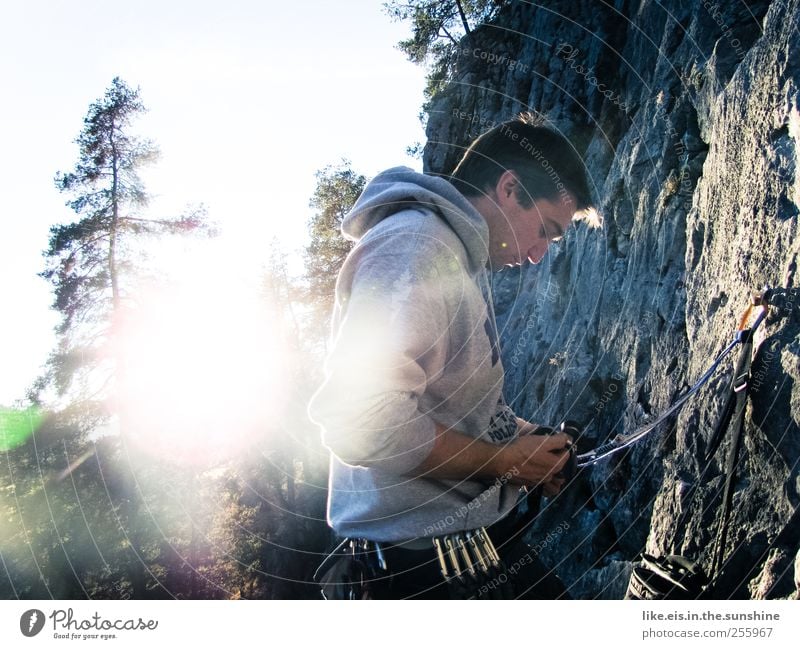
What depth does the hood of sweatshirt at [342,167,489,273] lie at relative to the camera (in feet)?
6.92

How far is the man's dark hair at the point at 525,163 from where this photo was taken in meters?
2.50

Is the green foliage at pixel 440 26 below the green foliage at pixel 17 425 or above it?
above

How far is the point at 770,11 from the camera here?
3436 mm

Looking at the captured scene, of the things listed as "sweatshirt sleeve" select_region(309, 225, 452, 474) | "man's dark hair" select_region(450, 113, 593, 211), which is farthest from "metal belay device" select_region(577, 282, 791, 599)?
"sweatshirt sleeve" select_region(309, 225, 452, 474)

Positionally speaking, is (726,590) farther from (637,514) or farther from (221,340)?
(221,340)

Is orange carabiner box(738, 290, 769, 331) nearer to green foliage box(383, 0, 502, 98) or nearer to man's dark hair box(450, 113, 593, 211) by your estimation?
man's dark hair box(450, 113, 593, 211)

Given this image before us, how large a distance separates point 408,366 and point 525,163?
3.98 ft

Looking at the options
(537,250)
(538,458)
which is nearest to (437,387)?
(538,458)

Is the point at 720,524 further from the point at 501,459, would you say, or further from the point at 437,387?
the point at 437,387

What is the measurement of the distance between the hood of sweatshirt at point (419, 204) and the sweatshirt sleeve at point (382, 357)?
0.95 ft

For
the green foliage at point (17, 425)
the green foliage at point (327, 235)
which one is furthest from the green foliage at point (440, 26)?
the green foliage at point (17, 425)

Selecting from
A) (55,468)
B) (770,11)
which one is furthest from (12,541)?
Answer: (770,11)

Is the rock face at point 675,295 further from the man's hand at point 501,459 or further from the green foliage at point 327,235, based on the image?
the green foliage at point 327,235

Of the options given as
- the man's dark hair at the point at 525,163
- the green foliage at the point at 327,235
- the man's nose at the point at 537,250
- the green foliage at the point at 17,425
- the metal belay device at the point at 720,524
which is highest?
the green foliage at the point at 327,235
